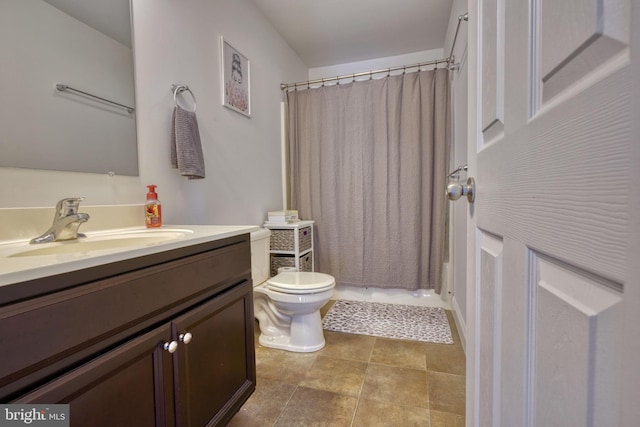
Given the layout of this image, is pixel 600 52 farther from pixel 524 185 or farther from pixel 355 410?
pixel 355 410

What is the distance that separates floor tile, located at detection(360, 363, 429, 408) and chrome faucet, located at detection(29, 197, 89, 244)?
1.37 metres

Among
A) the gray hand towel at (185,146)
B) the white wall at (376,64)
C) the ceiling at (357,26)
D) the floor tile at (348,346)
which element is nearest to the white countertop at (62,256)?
the gray hand towel at (185,146)

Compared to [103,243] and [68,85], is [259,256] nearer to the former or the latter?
[103,243]

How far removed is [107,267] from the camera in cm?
66

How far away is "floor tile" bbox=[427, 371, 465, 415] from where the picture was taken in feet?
4.27

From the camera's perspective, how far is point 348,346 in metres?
1.85

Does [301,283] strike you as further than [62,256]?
Yes

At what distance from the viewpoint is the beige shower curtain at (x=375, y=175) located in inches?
92.3

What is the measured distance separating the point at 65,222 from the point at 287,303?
1.12 metres

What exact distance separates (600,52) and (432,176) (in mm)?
2215

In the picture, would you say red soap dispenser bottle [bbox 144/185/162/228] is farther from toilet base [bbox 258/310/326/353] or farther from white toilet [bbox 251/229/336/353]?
toilet base [bbox 258/310/326/353]


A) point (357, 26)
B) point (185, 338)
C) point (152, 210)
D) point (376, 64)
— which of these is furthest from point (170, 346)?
point (376, 64)

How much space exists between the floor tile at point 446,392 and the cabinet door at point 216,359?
85 cm

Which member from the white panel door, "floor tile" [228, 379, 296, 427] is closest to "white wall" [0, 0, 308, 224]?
"floor tile" [228, 379, 296, 427]
